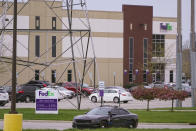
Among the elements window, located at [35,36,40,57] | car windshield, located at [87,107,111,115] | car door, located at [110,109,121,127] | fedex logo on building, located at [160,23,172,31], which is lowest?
car door, located at [110,109,121,127]

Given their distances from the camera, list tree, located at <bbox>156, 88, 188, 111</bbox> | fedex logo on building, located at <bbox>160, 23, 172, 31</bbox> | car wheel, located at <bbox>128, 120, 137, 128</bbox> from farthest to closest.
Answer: fedex logo on building, located at <bbox>160, 23, 172, 31</bbox>, tree, located at <bbox>156, 88, 188, 111</bbox>, car wheel, located at <bbox>128, 120, 137, 128</bbox>

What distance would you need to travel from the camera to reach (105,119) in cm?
2345

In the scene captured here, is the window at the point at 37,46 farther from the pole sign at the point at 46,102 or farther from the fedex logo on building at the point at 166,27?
the pole sign at the point at 46,102

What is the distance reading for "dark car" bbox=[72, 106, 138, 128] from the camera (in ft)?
75.4

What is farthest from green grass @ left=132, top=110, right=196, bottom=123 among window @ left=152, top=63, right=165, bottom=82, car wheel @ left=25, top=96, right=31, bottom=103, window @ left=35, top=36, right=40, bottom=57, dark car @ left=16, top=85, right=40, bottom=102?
window @ left=152, top=63, right=165, bottom=82

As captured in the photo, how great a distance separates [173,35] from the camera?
96750mm

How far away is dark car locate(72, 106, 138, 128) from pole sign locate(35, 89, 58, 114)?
9212 mm

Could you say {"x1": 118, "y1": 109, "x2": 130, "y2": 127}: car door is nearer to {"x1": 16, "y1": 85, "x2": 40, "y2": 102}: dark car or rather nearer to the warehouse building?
{"x1": 16, "y1": 85, "x2": 40, "y2": 102}: dark car

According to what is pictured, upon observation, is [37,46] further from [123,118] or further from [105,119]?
[105,119]

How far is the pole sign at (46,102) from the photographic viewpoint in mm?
33031

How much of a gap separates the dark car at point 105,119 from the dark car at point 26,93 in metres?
26.6

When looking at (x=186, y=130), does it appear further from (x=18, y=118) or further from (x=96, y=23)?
(x=96, y=23)

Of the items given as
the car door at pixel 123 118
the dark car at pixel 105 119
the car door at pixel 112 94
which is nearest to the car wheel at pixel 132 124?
the dark car at pixel 105 119

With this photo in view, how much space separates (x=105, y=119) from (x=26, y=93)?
28.0 metres
